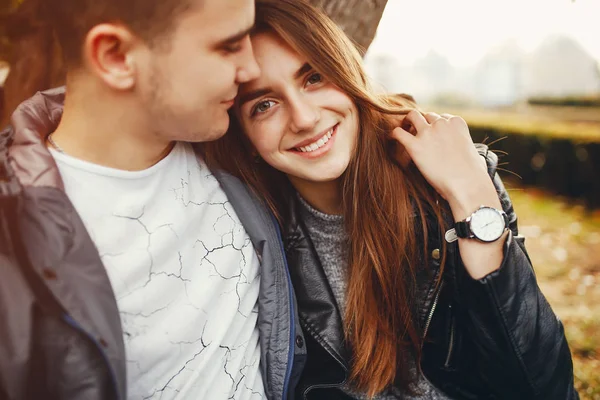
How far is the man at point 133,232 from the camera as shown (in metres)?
1.44

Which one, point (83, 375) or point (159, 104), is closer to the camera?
point (83, 375)

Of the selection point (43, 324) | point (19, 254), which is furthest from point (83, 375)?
point (19, 254)

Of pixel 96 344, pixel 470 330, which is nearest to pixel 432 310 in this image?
pixel 470 330

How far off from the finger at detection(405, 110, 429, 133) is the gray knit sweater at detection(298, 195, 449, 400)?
1.88ft

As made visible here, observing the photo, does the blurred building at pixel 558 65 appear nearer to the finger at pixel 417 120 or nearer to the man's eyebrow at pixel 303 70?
the finger at pixel 417 120

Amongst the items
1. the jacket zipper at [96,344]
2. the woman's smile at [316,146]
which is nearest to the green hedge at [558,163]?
the woman's smile at [316,146]

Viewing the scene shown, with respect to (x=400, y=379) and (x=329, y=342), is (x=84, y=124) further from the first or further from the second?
(x=400, y=379)

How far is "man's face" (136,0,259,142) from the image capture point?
1.67 metres

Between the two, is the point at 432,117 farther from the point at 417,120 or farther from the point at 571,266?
the point at 571,266

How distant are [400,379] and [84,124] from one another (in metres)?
1.75

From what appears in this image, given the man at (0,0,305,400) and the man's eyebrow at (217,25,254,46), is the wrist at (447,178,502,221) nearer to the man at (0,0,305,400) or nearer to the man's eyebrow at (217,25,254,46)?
the man at (0,0,305,400)

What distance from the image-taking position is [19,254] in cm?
141

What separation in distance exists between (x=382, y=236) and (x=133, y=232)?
1.11 m

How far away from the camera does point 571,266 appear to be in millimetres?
6180
